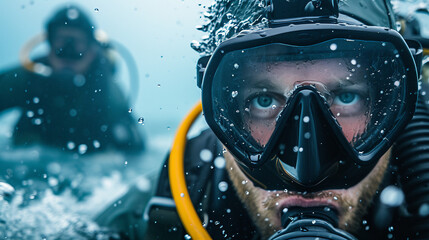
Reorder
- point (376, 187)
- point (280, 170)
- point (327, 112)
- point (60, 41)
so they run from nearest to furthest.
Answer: point (327, 112), point (280, 170), point (376, 187), point (60, 41)

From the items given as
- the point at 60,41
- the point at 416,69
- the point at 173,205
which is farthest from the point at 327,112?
the point at 60,41

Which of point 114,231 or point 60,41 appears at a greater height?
point 60,41

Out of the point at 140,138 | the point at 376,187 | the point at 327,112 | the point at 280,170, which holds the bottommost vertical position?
the point at 140,138

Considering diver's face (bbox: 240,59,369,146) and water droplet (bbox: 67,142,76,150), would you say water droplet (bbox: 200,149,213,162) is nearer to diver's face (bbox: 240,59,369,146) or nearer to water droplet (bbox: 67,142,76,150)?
diver's face (bbox: 240,59,369,146)

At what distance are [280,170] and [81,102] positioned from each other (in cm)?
490

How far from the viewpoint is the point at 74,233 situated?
7.59 feet

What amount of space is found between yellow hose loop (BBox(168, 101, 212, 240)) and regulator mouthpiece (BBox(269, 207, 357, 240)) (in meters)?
0.38

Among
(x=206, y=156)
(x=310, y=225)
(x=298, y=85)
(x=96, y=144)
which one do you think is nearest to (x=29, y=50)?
(x=96, y=144)

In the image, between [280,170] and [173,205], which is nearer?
[280,170]

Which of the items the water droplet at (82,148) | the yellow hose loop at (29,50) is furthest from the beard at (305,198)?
the water droplet at (82,148)

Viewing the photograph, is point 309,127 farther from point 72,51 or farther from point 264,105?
point 72,51

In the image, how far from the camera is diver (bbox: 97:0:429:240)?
49.1 inches

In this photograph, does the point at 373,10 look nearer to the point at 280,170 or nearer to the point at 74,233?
the point at 280,170

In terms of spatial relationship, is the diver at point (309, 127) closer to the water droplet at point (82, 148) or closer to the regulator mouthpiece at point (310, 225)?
the regulator mouthpiece at point (310, 225)
